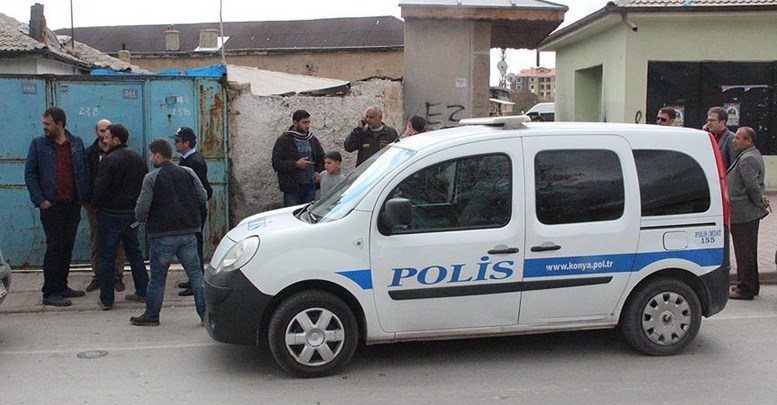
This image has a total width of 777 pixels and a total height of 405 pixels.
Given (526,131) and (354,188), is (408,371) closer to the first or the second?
(354,188)

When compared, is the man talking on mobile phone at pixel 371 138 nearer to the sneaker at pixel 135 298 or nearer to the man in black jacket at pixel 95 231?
the man in black jacket at pixel 95 231

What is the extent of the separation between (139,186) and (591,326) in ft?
14.5

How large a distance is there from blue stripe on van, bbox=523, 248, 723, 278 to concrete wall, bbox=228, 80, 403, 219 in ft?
17.6

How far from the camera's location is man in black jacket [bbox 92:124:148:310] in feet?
23.9

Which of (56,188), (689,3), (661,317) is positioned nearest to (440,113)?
(56,188)

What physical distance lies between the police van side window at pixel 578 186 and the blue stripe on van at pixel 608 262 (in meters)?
0.28

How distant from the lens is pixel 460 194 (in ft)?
17.7

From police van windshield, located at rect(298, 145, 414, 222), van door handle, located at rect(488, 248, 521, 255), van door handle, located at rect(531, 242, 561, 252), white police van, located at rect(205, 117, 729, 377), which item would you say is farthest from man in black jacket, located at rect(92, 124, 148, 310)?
van door handle, located at rect(531, 242, 561, 252)

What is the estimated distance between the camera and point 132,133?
920cm

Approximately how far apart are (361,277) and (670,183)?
2374 mm

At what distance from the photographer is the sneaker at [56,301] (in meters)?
7.54

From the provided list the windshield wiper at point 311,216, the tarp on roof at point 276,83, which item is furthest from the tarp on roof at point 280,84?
the windshield wiper at point 311,216

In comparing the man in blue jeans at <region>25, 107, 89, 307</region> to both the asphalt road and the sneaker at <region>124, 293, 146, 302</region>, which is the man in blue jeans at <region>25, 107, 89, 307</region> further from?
the asphalt road

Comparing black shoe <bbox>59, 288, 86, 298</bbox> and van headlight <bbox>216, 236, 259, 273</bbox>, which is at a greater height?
van headlight <bbox>216, 236, 259, 273</bbox>
